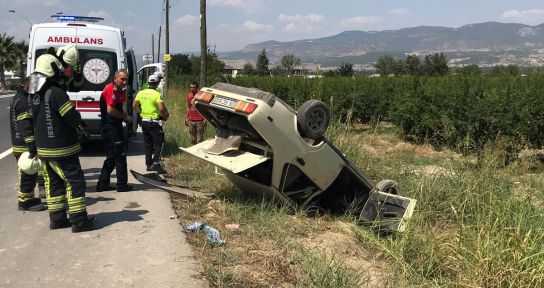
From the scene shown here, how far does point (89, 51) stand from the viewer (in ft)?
A: 31.2

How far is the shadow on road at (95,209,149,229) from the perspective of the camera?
207 inches

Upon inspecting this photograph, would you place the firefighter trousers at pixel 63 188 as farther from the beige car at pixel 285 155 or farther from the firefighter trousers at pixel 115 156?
the firefighter trousers at pixel 115 156

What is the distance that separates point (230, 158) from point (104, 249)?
1.57 metres

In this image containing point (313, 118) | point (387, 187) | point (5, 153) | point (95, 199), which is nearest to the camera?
point (313, 118)

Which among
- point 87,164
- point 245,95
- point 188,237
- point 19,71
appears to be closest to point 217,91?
point 245,95

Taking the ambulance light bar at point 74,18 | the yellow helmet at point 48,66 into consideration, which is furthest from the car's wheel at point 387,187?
the ambulance light bar at point 74,18

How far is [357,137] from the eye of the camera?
346 inches

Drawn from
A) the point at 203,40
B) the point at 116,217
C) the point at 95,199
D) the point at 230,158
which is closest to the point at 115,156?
the point at 95,199

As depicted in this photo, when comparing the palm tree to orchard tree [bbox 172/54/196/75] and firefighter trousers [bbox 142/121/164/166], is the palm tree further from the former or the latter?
firefighter trousers [bbox 142/121/164/166]

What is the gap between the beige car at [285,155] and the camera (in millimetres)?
4918

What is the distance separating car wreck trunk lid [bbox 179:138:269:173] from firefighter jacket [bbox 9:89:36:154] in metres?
1.79

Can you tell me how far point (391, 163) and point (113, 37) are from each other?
19.3ft

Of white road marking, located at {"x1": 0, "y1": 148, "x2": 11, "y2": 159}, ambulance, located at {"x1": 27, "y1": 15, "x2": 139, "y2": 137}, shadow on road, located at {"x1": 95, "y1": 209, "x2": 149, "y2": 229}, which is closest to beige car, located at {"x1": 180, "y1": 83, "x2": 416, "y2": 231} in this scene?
shadow on road, located at {"x1": 95, "y1": 209, "x2": 149, "y2": 229}

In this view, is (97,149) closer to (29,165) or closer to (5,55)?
(29,165)
